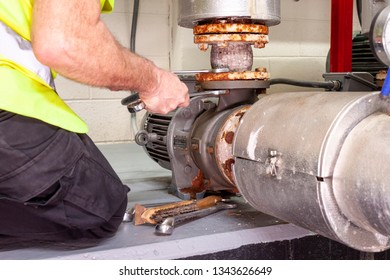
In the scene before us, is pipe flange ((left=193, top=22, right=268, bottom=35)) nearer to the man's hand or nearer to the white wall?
the man's hand

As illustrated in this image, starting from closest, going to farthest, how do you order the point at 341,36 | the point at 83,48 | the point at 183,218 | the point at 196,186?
the point at 83,48 < the point at 183,218 < the point at 196,186 < the point at 341,36

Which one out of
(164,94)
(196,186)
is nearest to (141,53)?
(196,186)

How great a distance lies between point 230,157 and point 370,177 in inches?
18.2

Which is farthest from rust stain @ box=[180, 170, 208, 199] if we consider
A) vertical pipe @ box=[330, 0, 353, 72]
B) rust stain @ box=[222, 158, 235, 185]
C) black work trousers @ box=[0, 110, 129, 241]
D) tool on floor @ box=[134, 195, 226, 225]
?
vertical pipe @ box=[330, 0, 353, 72]

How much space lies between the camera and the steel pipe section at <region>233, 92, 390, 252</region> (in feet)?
2.83

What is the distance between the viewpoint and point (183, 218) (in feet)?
4.09

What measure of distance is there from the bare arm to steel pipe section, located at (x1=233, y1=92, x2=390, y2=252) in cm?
27

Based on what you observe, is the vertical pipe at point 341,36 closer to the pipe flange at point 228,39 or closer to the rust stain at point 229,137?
the pipe flange at point 228,39

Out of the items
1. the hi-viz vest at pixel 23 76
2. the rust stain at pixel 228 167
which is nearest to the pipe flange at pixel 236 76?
the rust stain at pixel 228 167

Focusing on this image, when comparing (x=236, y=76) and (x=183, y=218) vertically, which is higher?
(x=236, y=76)

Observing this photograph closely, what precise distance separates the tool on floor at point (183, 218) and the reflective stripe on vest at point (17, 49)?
411 mm

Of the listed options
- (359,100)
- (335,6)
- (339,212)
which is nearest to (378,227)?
(339,212)

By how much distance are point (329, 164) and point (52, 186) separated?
19.0 inches

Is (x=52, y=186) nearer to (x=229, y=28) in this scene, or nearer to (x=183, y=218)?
(x=183, y=218)
